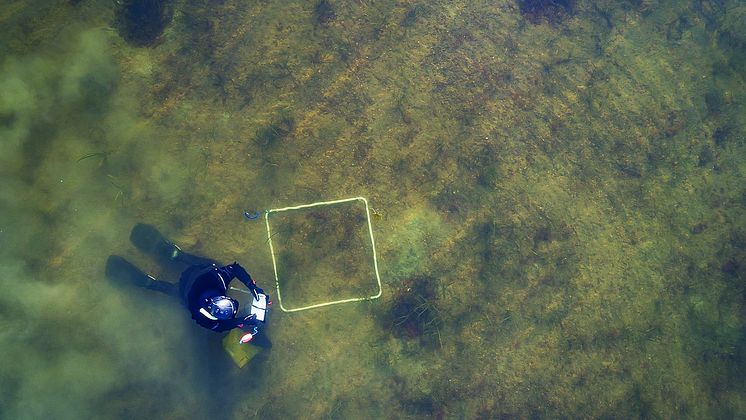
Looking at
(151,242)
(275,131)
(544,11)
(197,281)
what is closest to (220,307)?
(197,281)

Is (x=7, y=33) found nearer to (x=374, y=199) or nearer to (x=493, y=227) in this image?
(x=374, y=199)

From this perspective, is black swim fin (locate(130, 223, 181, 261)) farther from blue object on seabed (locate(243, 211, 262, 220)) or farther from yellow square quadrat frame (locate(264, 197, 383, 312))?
yellow square quadrat frame (locate(264, 197, 383, 312))

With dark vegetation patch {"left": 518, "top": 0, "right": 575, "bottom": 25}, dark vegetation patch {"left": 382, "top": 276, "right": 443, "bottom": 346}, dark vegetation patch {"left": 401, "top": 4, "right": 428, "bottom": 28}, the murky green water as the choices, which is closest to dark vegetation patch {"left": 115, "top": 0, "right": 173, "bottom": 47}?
the murky green water

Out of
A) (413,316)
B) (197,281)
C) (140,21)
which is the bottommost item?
(197,281)

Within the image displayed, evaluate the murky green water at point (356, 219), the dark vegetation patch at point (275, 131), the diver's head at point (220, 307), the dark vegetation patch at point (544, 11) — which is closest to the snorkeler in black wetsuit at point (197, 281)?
the diver's head at point (220, 307)

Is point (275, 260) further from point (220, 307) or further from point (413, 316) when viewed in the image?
point (413, 316)

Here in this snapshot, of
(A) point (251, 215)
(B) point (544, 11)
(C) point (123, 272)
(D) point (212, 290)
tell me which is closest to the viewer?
(D) point (212, 290)

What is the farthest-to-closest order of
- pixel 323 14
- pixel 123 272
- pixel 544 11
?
pixel 544 11, pixel 323 14, pixel 123 272
